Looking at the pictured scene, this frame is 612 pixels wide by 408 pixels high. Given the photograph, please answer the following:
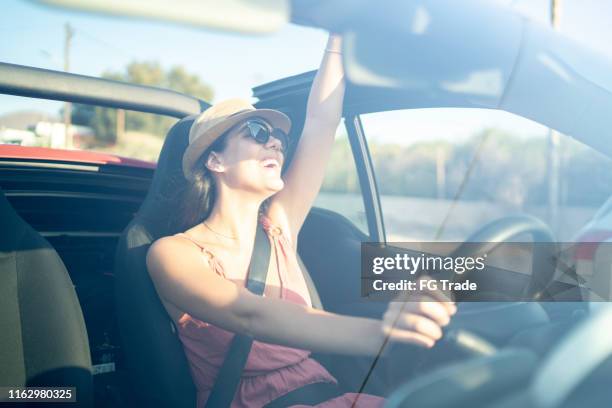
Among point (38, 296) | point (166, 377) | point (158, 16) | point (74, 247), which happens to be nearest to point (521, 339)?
point (166, 377)

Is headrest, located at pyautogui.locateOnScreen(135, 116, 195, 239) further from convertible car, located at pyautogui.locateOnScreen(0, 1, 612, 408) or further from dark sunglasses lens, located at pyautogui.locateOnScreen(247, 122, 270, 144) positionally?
dark sunglasses lens, located at pyautogui.locateOnScreen(247, 122, 270, 144)

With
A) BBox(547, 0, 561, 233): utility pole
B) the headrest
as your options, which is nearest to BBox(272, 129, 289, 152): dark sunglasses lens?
the headrest

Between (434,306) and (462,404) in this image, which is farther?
Result: (434,306)

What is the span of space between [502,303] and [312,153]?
0.62 m

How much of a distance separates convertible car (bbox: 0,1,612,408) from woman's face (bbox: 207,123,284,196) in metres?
0.11

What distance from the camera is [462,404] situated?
43.6 inches

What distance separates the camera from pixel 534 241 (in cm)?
139

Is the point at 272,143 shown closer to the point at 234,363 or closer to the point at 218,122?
the point at 218,122

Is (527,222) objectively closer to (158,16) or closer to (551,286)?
(551,286)

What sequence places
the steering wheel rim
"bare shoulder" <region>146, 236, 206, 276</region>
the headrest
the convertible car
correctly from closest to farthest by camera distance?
1. the convertible car
2. the steering wheel rim
3. "bare shoulder" <region>146, 236, 206, 276</region>
4. the headrest

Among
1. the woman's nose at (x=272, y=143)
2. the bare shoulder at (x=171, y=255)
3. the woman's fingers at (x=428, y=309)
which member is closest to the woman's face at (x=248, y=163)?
the woman's nose at (x=272, y=143)

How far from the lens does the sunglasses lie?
1.61m

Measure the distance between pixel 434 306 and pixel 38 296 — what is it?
3.65 feet

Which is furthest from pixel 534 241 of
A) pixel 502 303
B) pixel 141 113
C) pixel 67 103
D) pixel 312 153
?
pixel 67 103
